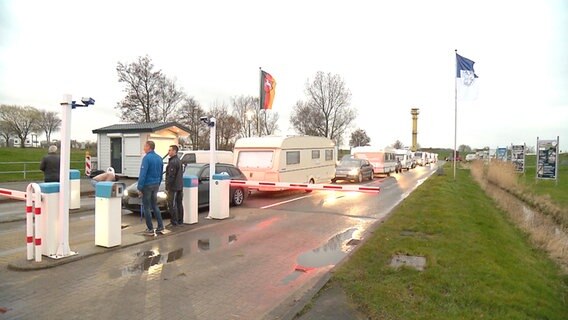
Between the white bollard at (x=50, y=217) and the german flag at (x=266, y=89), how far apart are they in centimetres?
1793

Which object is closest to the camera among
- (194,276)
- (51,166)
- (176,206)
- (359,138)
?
(194,276)

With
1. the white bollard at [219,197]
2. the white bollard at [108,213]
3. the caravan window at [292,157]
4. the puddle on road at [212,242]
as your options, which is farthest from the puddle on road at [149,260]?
the caravan window at [292,157]

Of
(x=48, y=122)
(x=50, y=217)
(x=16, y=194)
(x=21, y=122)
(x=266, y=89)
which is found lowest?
(x=50, y=217)

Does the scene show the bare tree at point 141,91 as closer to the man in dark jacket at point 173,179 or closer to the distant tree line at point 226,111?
the distant tree line at point 226,111

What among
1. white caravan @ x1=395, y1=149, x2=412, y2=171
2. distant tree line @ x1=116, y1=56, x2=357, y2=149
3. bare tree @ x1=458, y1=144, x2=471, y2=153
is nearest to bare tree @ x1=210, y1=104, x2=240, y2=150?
distant tree line @ x1=116, y1=56, x2=357, y2=149

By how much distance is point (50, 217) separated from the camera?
261 inches

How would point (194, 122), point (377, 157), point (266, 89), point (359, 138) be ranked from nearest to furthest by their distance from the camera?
point (266, 89), point (377, 157), point (194, 122), point (359, 138)

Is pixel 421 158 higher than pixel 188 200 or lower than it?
higher

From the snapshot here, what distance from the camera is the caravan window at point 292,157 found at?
1736cm

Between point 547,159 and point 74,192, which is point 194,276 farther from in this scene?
point 547,159

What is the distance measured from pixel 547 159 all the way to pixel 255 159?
20648mm

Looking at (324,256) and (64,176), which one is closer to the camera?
(64,176)

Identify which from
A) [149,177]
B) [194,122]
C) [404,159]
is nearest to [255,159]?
[149,177]

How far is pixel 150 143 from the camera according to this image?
8391 millimetres
